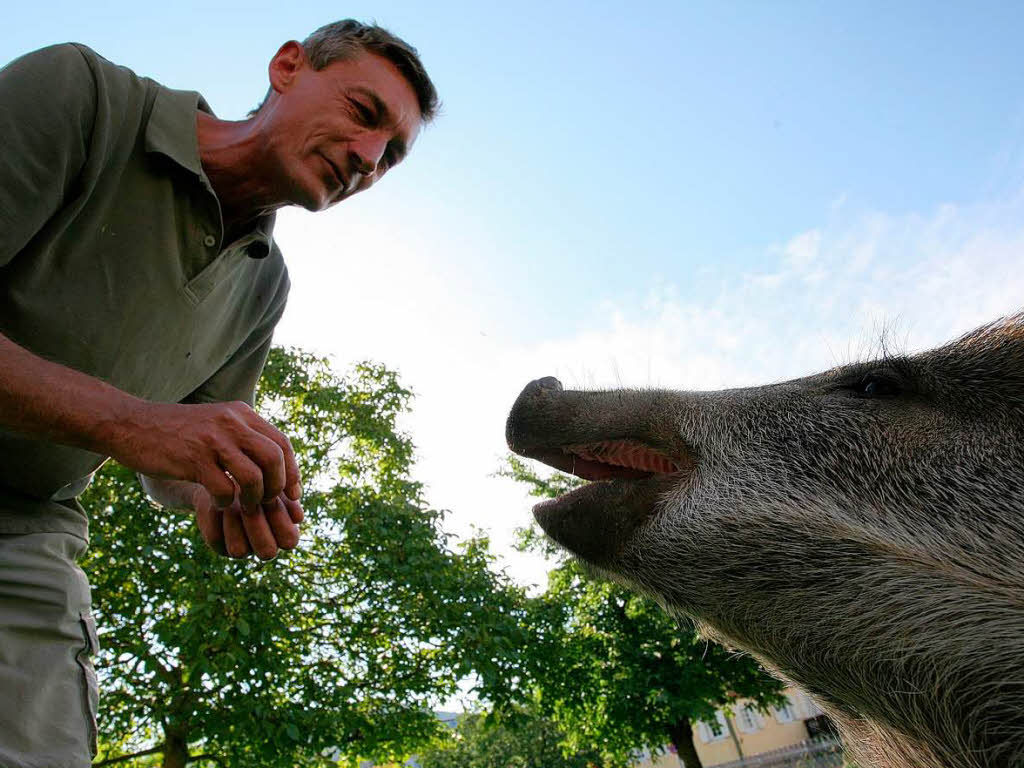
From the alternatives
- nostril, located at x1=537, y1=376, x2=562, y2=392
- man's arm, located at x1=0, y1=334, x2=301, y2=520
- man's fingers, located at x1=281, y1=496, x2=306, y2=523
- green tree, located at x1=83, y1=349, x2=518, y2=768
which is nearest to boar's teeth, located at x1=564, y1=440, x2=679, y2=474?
nostril, located at x1=537, y1=376, x2=562, y2=392

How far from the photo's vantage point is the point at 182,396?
103 inches

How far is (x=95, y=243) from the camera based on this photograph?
202 centimetres

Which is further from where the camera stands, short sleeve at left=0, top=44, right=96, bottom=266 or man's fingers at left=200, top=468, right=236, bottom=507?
short sleeve at left=0, top=44, right=96, bottom=266

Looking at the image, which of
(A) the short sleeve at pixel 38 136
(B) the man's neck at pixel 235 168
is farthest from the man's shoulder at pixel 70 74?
(B) the man's neck at pixel 235 168

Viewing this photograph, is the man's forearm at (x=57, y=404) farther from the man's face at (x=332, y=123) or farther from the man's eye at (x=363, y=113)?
the man's eye at (x=363, y=113)

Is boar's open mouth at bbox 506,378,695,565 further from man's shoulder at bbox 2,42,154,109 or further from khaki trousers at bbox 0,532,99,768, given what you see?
man's shoulder at bbox 2,42,154,109

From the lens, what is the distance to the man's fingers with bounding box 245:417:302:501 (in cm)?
150

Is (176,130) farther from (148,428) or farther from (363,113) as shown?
(148,428)

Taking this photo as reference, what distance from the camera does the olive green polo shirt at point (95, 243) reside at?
1.81m

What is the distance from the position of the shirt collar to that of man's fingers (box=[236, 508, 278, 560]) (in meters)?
1.13

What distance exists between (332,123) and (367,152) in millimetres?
162

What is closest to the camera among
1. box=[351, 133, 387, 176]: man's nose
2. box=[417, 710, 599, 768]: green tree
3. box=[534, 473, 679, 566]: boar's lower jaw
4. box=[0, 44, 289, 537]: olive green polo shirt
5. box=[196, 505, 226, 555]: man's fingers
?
box=[0, 44, 289, 537]: olive green polo shirt

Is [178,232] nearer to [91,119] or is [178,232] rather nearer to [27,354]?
[91,119]

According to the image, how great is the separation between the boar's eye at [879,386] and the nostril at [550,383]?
1107 millimetres
